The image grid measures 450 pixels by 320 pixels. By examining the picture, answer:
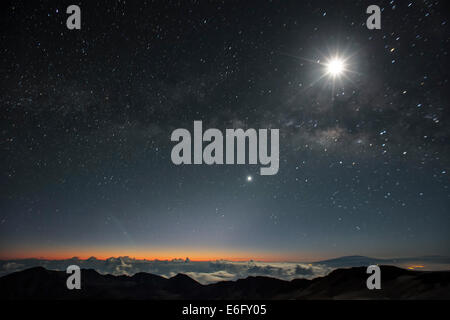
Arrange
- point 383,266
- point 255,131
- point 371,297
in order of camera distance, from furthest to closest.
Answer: point 383,266 < point 371,297 < point 255,131

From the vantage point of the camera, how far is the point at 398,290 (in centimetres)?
14412
